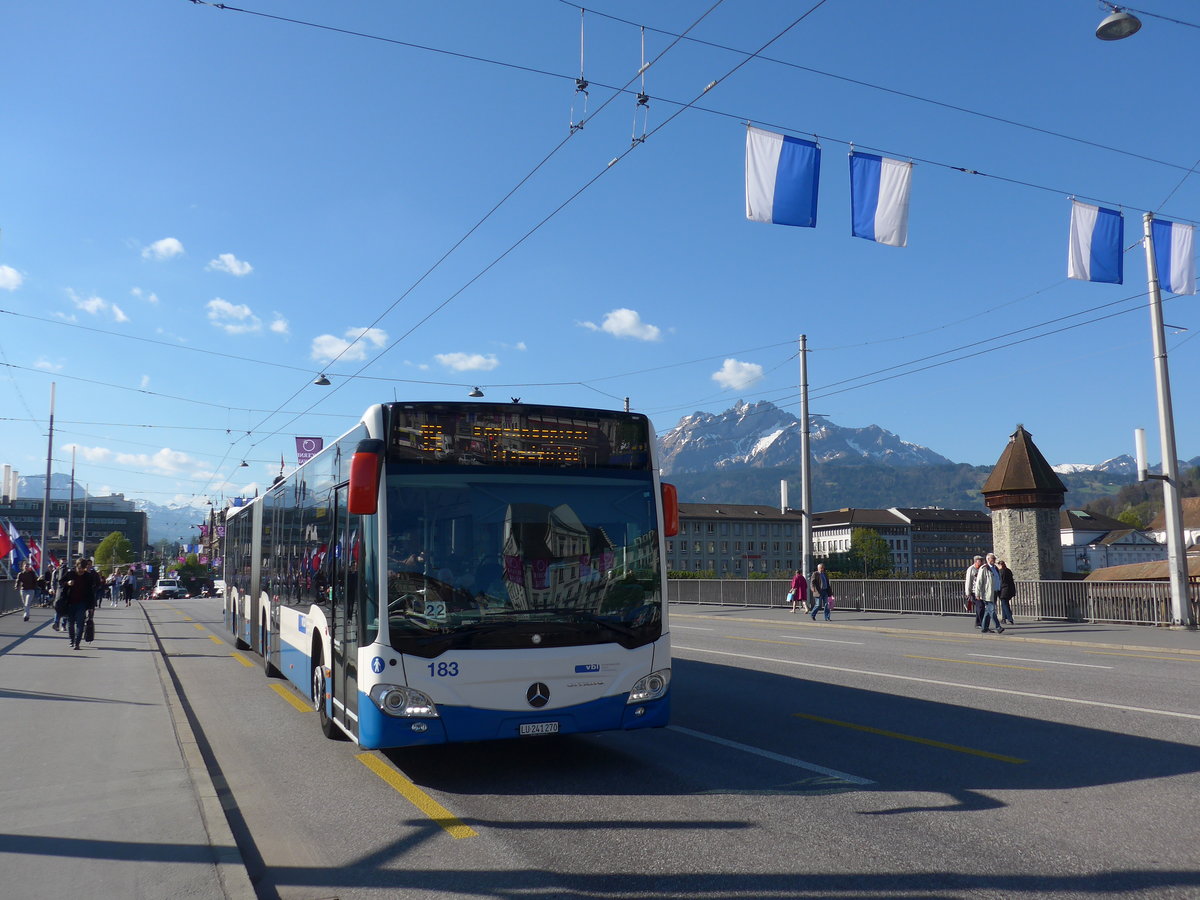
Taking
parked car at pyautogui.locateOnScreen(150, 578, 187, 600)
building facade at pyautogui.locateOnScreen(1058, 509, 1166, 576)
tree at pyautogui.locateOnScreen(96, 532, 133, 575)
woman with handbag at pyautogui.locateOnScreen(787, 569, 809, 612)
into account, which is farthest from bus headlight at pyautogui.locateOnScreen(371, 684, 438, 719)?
tree at pyautogui.locateOnScreen(96, 532, 133, 575)

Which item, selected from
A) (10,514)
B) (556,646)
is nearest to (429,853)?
(556,646)

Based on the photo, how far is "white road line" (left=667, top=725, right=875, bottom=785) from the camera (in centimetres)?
720

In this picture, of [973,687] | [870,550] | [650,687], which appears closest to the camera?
[650,687]

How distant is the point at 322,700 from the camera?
30.9 ft

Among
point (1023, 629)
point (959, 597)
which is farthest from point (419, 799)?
point (959, 597)

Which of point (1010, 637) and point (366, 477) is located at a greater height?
point (366, 477)

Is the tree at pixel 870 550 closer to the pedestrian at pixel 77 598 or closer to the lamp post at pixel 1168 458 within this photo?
the lamp post at pixel 1168 458

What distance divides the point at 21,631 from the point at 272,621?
48.5ft

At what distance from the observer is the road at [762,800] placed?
5.08 m

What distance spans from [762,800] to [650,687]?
142 centimetres

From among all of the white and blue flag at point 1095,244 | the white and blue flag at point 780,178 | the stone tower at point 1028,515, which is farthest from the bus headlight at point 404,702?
the stone tower at point 1028,515

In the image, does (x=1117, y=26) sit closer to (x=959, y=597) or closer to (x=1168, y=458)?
(x=1168, y=458)

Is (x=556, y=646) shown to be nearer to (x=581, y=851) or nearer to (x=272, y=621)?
(x=581, y=851)

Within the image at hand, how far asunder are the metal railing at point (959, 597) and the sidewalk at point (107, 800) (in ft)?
48.5
